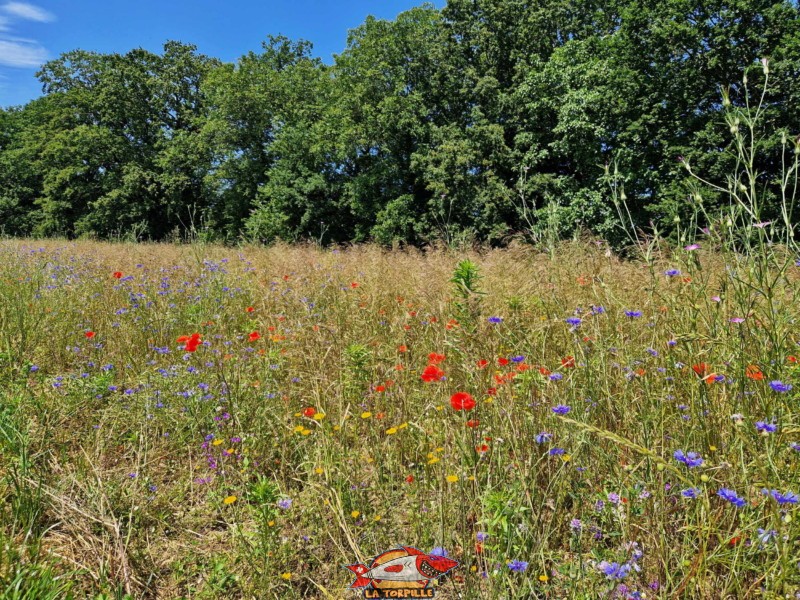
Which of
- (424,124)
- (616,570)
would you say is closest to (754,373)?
(616,570)

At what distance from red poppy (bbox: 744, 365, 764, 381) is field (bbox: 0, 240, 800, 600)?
2 centimetres

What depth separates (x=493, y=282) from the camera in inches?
145

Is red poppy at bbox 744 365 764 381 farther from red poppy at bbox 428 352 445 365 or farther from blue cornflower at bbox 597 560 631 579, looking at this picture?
red poppy at bbox 428 352 445 365

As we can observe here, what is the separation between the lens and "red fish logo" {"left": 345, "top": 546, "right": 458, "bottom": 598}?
1228 mm

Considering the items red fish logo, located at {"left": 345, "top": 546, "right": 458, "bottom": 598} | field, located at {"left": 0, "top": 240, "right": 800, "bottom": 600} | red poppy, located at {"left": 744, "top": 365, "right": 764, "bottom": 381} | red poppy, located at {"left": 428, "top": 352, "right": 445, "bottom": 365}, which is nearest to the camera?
red fish logo, located at {"left": 345, "top": 546, "right": 458, "bottom": 598}

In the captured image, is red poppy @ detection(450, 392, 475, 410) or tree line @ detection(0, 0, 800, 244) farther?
tree line @ detection(0, 0, 800, 244)

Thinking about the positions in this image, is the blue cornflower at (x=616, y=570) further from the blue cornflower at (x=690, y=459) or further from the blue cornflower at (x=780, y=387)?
the blue cornflower at (x=780, y=387)

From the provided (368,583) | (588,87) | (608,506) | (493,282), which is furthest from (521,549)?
(588,87)

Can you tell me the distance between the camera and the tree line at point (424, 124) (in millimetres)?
13258

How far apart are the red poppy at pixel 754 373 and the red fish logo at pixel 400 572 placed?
1.24 meters

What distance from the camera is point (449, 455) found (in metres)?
1.83

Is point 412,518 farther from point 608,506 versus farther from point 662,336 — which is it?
point 662,336

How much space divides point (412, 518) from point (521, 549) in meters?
0.53

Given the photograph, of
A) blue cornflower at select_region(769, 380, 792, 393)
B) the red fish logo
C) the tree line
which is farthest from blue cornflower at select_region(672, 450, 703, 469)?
the tree line
